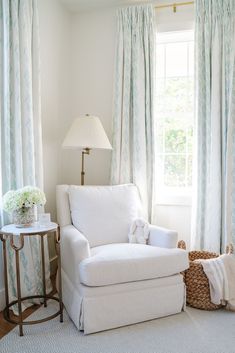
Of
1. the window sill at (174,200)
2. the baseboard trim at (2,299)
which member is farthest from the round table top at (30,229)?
the window sill at (174,200)

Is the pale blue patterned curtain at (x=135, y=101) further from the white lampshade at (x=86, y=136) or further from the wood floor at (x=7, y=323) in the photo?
the wood floor at (x=7, y=323)

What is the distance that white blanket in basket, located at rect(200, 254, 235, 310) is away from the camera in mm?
2420

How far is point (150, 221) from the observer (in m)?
3.18

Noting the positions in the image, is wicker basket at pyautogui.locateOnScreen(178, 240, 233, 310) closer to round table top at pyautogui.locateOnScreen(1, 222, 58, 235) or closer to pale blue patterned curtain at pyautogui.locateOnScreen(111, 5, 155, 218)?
pale blue patterned curtain at pyautogui.locateOnScreen(111, 5, 155, 218)

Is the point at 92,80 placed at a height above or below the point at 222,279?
above

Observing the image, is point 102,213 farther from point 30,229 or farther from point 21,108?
point 21,108

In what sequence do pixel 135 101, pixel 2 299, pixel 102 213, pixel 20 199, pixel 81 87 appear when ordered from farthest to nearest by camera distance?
pixel 81 87 < pixel 135 101 < pixel 102 213 < pixel 2 299 < pixel 20 199

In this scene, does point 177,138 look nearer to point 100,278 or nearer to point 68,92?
point 68,92

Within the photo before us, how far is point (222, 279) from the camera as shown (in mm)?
2439

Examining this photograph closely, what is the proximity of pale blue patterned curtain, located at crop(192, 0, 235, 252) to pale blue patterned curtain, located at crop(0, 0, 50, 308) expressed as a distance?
1.42 m

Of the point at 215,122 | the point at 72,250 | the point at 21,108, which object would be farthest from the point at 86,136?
the point at 215,122

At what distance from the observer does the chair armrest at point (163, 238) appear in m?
2.46

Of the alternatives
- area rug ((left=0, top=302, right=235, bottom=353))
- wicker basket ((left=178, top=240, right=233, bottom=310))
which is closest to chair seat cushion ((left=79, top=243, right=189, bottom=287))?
wicker basket ((left=178, top=240, right=233, bottom=310))

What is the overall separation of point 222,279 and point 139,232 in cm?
72
